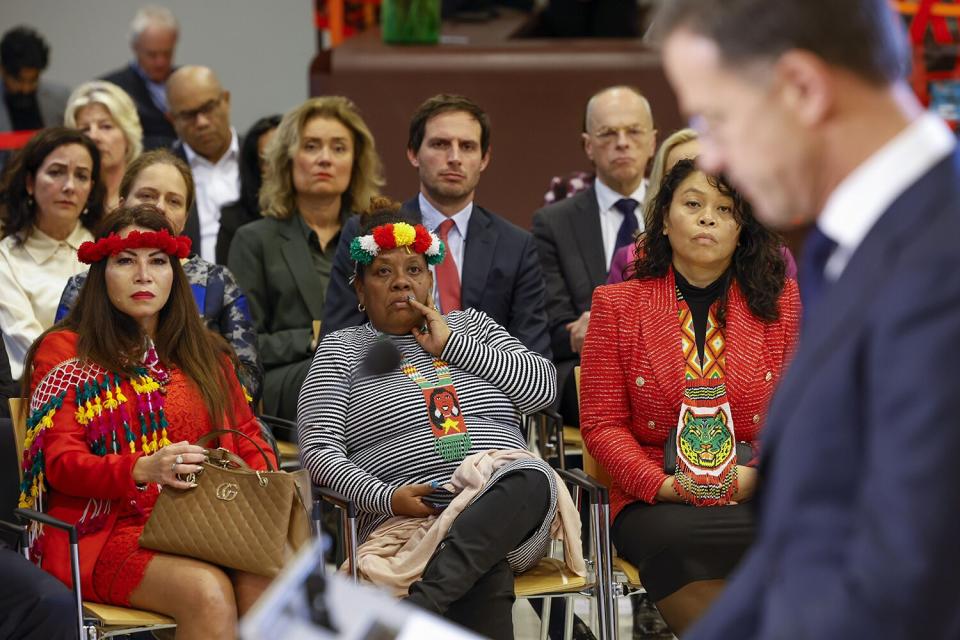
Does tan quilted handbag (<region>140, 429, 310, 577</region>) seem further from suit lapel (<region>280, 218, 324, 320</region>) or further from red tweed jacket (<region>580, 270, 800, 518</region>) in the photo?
suit lapel (<region>280, 218, 324, 320</region>)

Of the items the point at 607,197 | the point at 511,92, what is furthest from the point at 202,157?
the point at 607,197

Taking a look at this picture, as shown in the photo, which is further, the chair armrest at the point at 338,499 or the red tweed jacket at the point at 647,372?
the red tweed jacket at the point at 647,372

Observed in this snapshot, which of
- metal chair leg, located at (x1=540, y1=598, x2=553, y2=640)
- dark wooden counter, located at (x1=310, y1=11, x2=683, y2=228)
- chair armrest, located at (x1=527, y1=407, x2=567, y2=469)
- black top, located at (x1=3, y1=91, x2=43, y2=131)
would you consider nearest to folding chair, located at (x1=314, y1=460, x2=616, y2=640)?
metal chair leg, located at (x1=540, y1=598, x2=553, y2=640)

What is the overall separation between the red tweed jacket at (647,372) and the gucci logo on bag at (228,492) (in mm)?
901

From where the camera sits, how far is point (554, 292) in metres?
4.50

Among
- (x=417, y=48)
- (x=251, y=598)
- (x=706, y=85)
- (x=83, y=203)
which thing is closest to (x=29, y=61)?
(x=417, y=48)

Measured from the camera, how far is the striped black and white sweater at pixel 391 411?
337 cm

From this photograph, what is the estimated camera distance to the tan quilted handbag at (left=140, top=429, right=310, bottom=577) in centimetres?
309

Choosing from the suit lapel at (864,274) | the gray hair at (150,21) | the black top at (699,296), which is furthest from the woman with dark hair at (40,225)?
the suit lapel at (864,274)

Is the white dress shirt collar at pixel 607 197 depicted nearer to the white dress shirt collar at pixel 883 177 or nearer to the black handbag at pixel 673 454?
the black handbag at pixel 673 454

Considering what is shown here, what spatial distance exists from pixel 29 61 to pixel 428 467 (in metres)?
4.21

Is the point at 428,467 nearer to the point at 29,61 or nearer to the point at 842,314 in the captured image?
the point at 842,314

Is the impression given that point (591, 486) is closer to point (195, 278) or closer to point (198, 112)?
point (195, 278)

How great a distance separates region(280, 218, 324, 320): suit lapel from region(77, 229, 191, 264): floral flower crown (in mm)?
947
